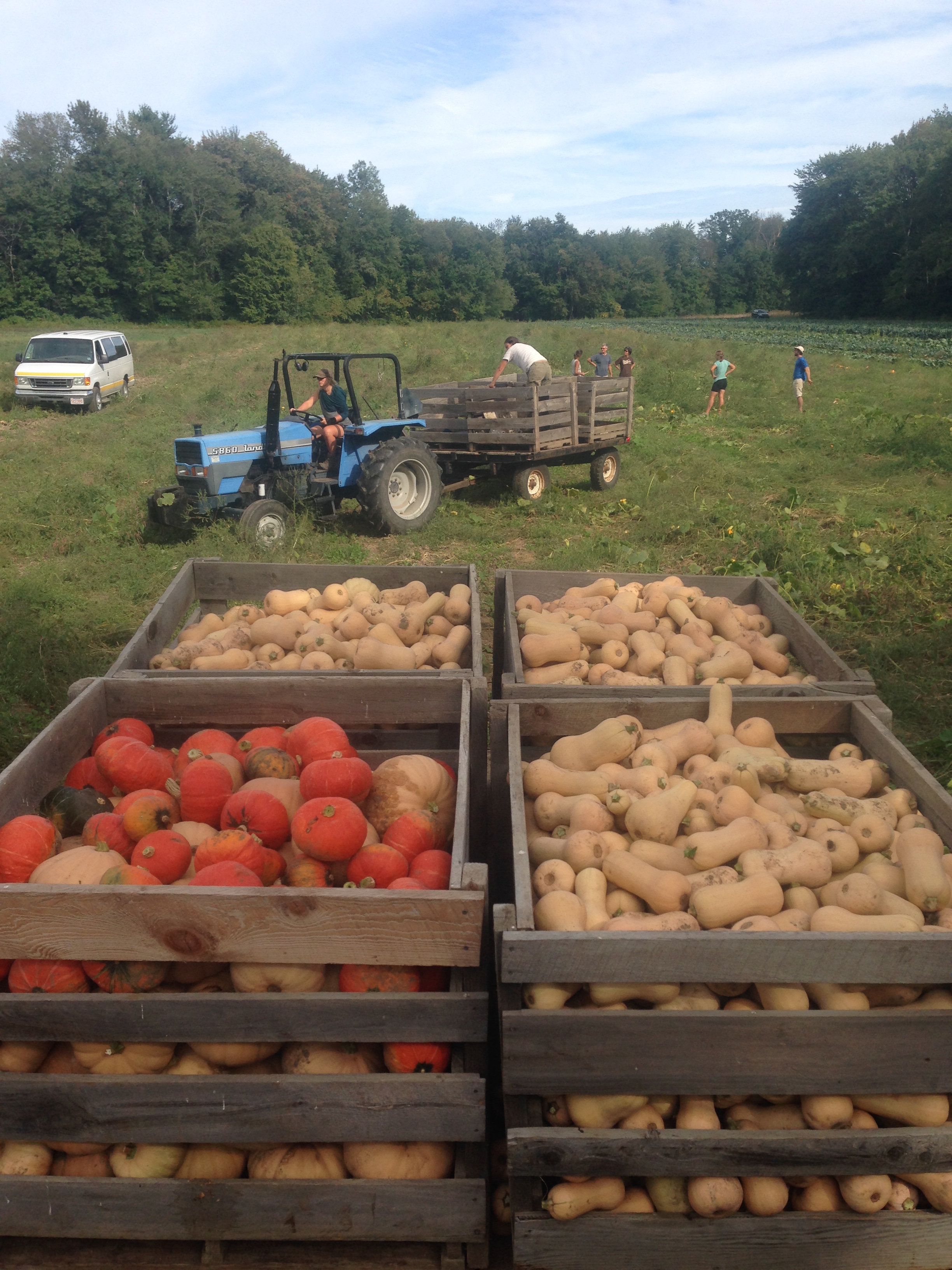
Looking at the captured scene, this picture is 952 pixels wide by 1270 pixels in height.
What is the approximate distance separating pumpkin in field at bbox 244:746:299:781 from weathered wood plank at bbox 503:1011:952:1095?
3.96 feet

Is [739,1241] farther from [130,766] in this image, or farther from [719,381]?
[719,381]

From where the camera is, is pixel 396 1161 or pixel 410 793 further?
pixel 410 793

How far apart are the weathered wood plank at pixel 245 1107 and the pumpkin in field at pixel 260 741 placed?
3.88ft

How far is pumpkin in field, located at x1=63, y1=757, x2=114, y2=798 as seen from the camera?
3.14 m

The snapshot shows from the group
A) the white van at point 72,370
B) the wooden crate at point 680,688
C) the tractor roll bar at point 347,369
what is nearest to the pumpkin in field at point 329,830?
the wooden crate at point 680,688

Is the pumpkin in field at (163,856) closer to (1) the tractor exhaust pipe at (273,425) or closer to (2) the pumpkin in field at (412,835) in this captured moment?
(2) the pumpkin in field at (412,835)

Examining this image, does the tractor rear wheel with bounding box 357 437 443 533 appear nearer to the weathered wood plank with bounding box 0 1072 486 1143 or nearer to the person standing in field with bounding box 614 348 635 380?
the weathered wood plank with bounding box 0 1072 486 1143

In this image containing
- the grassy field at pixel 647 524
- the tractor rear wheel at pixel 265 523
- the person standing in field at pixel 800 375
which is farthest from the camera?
the person standing in field at pixel 800 375

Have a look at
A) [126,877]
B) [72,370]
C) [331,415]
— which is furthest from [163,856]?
[72,370]

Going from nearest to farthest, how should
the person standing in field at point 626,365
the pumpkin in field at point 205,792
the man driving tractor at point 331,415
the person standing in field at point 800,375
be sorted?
the pumpkin in field at point 205,792 → the man driving tractor at point 331,415 → the person standing in field at point 800,375 → the person standing in field at point 626,365

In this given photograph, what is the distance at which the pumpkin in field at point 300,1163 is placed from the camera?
7.41 feet

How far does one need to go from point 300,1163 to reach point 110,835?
109 cm

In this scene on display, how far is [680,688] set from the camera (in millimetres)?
3506

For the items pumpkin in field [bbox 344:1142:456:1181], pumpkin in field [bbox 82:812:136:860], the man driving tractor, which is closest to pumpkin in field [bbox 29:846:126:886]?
pumpkin in field [bbox 82:812:136:860]
